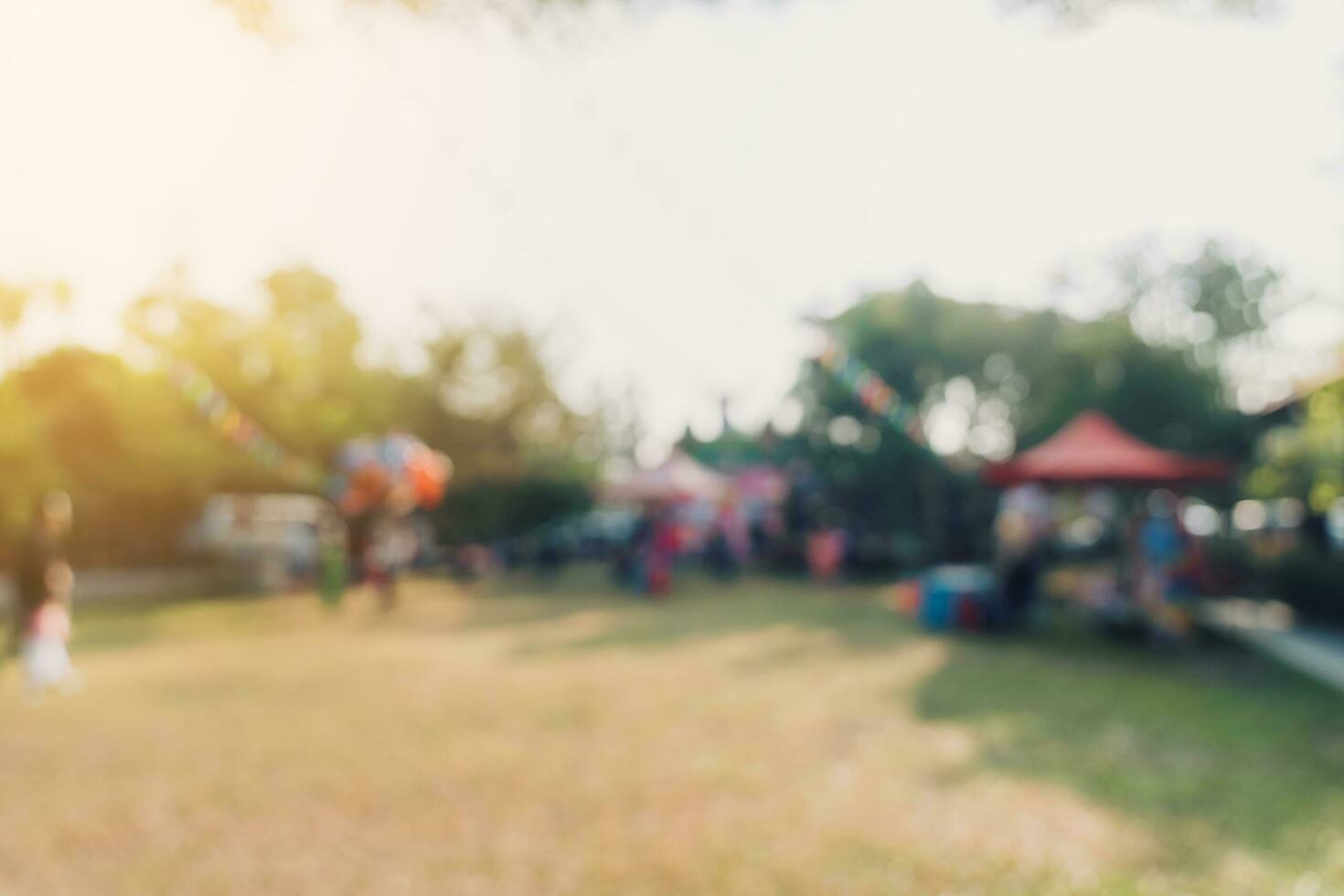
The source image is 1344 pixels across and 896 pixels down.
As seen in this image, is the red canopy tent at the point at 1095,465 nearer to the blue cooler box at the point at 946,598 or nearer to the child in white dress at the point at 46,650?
the blue cooler box at the point at 946,598

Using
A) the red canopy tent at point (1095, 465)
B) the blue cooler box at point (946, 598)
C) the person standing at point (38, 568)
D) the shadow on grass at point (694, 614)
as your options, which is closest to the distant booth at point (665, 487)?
the shadow on grass at point (694, 614)

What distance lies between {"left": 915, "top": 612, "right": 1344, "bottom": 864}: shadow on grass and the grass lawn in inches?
1.2

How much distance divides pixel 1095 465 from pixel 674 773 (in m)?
7.72

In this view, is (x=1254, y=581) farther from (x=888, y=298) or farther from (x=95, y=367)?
(x=95, y=367)

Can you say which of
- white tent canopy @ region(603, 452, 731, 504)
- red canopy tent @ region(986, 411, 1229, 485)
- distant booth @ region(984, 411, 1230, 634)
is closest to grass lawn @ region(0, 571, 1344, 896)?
distant booth @ region(984, 411, 1230, 634)

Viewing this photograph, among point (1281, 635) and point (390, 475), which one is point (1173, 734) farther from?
point (390, 475)

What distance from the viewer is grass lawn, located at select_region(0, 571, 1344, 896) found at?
4.49m

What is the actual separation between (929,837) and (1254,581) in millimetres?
15060

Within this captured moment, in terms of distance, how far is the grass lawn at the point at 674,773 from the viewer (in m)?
4.49

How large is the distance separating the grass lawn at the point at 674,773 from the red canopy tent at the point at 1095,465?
211cm

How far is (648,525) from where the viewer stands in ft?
68.3

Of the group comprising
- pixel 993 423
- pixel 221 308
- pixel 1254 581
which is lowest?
pixel 1254 581

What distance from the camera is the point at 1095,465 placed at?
1160 centimetres

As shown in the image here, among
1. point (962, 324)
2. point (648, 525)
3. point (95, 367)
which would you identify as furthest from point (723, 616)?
point (962, 324)
